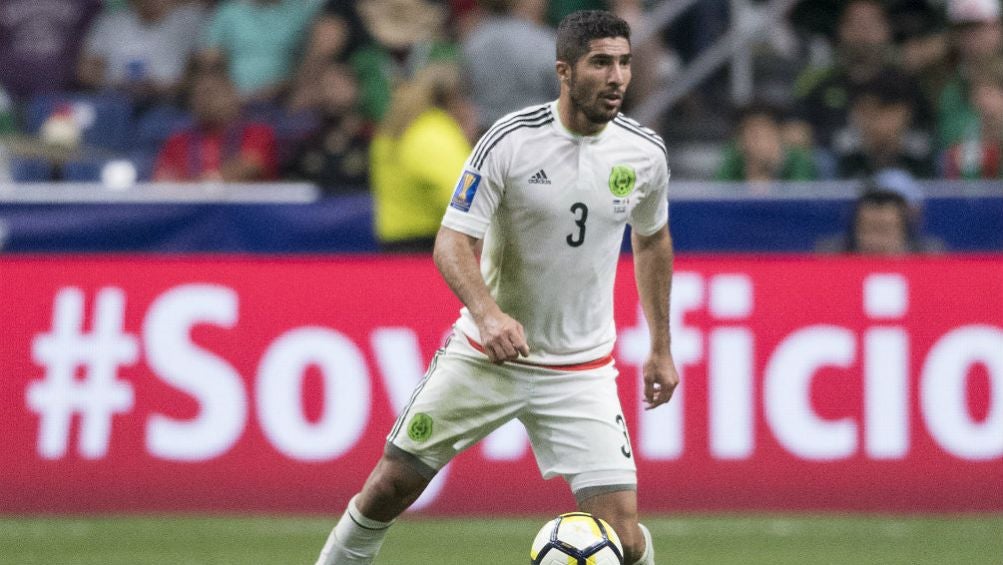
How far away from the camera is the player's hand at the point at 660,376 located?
6.90m

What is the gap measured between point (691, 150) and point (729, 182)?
1.10 m

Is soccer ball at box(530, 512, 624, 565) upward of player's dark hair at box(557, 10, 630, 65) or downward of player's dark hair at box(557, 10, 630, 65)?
downward

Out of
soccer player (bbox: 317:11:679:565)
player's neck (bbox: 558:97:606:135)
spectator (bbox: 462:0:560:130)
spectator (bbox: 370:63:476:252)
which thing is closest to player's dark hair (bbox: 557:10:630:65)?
soccer player (bbox: 317:11:679:565)

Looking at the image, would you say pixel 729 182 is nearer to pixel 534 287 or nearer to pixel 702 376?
pixel 702 376

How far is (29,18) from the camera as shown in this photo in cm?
1504

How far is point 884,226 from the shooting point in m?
11.1

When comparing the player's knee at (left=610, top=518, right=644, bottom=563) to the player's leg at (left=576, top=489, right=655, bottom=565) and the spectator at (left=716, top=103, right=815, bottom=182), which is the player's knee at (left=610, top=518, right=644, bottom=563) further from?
the spectator at (left=716, top=103, right=815, bottom=182)

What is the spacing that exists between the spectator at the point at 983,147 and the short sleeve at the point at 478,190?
280 inches

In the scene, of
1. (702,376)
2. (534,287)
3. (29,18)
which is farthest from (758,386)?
(29,18)

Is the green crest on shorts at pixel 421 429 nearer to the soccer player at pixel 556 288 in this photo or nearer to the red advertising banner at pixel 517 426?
the soccer player at pixel 556 288

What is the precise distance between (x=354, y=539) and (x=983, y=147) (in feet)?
24.2

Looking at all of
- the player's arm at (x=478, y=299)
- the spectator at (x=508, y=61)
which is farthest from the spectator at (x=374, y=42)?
the player's arm at (x=478, y=299)

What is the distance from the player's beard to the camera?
632cm

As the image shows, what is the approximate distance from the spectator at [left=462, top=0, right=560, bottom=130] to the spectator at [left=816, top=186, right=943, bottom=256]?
2.51m
